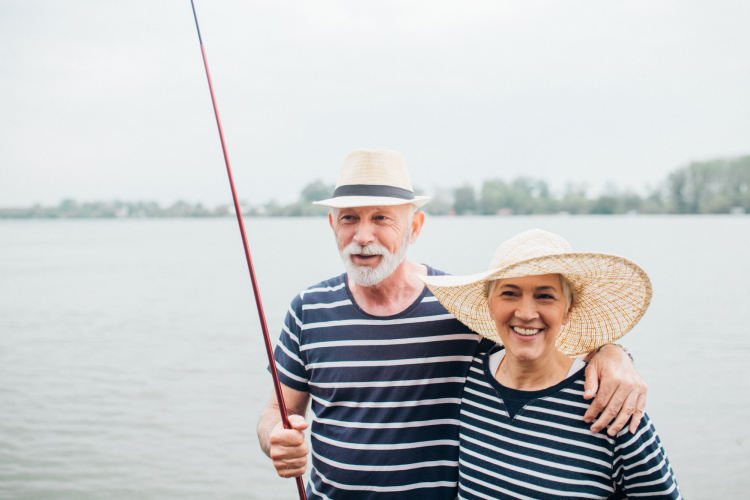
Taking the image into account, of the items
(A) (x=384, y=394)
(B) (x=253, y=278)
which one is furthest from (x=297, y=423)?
(B) (x=253, y=278)

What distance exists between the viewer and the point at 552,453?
163cm

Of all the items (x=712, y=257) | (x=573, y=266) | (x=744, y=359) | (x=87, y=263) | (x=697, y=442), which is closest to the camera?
(x=573, y=266)

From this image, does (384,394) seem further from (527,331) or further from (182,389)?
(182,389)

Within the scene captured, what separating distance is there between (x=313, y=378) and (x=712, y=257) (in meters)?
38.8

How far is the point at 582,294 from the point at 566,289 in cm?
15

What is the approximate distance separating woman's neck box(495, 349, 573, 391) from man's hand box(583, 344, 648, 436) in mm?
101

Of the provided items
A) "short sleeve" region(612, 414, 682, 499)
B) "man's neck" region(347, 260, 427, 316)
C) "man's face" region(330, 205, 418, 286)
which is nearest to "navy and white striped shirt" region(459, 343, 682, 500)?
"short sleeve" region(612, 414, 682, 499)

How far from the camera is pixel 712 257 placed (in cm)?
3372

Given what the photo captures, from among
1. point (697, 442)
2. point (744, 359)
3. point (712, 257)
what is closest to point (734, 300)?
point (744, 359)

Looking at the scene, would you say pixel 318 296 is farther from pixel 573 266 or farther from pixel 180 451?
pixel 180 451

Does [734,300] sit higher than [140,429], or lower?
lower

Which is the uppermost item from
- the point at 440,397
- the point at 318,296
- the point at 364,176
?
the point at 364,176

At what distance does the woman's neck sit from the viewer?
1731 mm

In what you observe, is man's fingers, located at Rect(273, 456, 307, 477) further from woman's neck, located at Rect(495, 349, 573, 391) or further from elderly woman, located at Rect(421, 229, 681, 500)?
woman's neck, located at Rect(495, 349, 573, 391)
